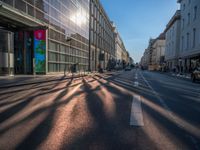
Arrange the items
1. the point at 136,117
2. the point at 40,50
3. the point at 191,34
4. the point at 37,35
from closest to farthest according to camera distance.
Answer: the point at 136,117 → the point at 37,35 → the point at 40,50 → the point at 191,34

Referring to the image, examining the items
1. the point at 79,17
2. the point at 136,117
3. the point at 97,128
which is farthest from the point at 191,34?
the point at 97,128

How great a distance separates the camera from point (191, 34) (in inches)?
1628

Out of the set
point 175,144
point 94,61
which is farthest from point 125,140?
point 94,61

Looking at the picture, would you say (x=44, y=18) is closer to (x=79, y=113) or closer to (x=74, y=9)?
(x=74, y=9)

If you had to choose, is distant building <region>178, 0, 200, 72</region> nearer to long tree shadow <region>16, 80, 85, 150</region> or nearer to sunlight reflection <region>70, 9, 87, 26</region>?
sunlight reflection <region>70, 9, 87, 26</region>

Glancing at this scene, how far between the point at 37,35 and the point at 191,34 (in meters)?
34.3

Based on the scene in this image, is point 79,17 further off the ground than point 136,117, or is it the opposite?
point 79,17

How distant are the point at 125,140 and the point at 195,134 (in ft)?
5.44

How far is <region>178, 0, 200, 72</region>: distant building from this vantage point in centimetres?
3736

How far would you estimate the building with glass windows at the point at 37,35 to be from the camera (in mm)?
17484

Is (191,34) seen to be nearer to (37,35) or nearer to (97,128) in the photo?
(37,35)

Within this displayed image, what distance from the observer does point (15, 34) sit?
21.2 meters

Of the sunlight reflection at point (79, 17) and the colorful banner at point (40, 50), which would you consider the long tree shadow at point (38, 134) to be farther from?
the sunlight reflection at point (79, 17)

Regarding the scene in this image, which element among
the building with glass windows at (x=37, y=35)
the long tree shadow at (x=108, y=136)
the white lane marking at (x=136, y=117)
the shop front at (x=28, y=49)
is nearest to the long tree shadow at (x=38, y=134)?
the long tree shadow at (x=108, y=136)
